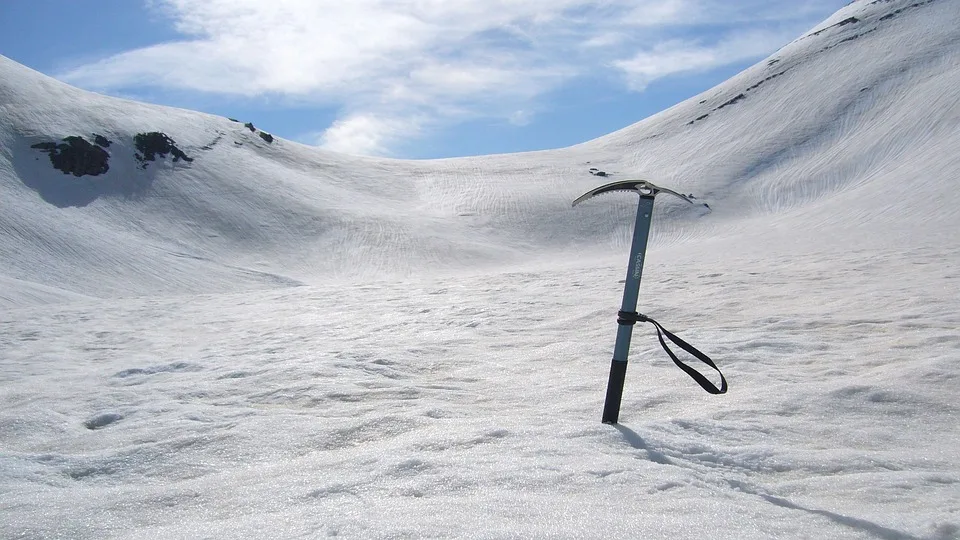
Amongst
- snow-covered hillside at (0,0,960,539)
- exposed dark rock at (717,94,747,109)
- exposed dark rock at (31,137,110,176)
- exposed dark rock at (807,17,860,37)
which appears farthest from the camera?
exposed dark rock at (807,17,860,37)

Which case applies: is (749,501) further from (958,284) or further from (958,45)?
(958,45)

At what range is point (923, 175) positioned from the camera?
88.2 feet

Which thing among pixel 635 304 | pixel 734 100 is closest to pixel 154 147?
pixel 635 304

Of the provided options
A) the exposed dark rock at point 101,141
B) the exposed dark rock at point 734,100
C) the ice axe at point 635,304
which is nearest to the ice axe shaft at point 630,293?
the ice axe at point 635,304

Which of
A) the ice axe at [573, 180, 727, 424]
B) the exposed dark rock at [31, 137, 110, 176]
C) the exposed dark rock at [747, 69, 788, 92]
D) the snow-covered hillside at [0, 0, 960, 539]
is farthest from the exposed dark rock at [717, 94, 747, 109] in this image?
the ice axe at [573, 180, 727, 424]

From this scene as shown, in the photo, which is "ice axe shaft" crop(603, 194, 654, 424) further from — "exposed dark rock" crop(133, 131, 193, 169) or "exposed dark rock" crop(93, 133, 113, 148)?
"exposed dark rock" crop(93, 133, 113, 148)

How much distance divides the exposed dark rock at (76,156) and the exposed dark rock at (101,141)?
56 centimetres

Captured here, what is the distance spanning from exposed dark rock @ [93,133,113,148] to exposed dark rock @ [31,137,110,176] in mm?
564

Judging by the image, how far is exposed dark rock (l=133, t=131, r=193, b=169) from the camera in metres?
34.8

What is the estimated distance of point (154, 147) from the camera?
35312mm

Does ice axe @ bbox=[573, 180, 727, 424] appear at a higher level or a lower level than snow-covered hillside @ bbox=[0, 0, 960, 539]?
higher

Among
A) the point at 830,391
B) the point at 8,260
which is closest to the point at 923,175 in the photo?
the point at 830,391

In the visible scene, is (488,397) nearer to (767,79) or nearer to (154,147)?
(154,147)

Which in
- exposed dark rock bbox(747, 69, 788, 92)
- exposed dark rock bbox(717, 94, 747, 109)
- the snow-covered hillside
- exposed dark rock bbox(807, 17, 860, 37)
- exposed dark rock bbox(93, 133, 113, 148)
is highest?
exposed dark rock bbox(807, 17, 860, 37)
